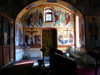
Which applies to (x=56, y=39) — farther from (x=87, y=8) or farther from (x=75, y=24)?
(x=87, y=8)

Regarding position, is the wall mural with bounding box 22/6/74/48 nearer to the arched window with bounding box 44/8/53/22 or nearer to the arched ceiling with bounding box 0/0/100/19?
the arched window with bounding box 44/8/53/22

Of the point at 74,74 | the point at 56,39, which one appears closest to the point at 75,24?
the point at 56,39

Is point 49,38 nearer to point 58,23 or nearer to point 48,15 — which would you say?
point 58,23

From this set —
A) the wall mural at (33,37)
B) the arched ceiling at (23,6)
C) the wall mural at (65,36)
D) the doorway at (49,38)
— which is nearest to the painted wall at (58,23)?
the wall mural at (65,36)

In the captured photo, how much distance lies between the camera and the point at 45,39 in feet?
39.2

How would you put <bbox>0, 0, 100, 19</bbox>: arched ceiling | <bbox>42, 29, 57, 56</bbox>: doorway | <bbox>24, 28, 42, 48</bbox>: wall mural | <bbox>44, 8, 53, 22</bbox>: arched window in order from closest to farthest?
<bbox>0, 0, 100, 19</bbox>: arched ceiling < <bbox>24, 28, 42, 48</bbox>: wall mural < <bbox>44, 8, 53, 22</bbox>: arched window < <bbox>42, 29, 57, 56</bbox>: doorway

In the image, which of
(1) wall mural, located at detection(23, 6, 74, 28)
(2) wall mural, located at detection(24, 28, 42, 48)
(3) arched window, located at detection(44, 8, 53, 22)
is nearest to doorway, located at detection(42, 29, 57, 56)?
(2) wall mural, located at detection(24, 28, 42, 48)

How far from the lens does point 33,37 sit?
452 inches

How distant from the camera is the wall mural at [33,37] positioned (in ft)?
37.7

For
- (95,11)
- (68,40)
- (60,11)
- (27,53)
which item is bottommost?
(27,53)

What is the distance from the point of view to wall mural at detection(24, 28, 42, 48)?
452 inches

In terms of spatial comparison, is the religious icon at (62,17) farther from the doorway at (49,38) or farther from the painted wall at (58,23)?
the doorway at (49,38)

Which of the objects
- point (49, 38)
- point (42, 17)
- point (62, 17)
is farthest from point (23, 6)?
point (49, 38)

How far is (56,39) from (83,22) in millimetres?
4028
